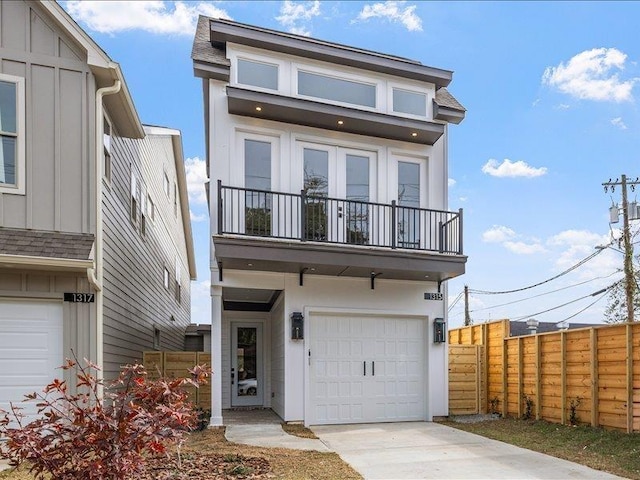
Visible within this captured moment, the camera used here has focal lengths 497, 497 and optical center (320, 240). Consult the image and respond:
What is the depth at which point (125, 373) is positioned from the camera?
413 cm

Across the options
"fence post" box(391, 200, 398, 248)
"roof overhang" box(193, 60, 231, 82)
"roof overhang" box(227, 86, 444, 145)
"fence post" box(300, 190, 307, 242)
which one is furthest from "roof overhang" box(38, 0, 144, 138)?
"fence post" box(391, 200, 398, 248)

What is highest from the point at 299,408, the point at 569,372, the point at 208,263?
the point at 208,263

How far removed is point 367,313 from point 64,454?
6976mm

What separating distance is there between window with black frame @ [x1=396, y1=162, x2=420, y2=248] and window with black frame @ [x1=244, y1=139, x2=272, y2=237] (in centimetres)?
267

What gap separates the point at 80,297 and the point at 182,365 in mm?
3480

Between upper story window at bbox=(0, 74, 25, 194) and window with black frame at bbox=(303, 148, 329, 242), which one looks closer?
upper story window at bbox=(0, 74, 25, 194)

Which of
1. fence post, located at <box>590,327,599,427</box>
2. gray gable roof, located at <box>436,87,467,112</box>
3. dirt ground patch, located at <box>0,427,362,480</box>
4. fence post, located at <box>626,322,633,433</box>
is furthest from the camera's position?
gray gable roof, located at <box>436,87,467,112</box>

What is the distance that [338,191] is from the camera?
1013cm

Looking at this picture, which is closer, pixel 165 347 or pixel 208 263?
pixel 208 263

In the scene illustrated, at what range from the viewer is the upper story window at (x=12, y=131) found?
6.93 meters

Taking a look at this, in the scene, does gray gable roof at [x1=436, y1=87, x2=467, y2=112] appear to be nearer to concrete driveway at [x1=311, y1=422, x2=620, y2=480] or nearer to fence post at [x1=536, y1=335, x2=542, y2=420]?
fence post at [x1=536, y1=335, x2=542, y2=420]

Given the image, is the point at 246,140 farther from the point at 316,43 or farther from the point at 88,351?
the point at 88,351

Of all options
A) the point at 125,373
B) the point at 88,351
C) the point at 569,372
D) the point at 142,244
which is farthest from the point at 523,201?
the point at 125,373

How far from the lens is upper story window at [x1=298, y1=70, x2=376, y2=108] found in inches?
400
